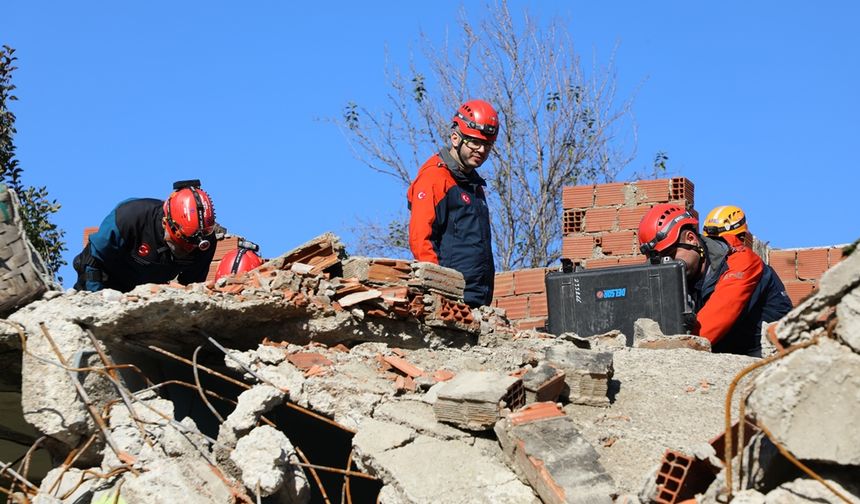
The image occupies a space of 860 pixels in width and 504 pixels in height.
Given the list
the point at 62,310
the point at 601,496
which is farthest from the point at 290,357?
the point at 601,496

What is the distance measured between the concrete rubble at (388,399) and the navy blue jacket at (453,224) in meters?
1.05

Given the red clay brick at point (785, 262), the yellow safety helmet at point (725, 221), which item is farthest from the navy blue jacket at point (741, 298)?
the red clay brick at point (785, 262)

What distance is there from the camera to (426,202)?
8.16m

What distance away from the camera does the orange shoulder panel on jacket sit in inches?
314

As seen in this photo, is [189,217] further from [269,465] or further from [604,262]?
[604,262]

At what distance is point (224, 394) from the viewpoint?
22.4 ft

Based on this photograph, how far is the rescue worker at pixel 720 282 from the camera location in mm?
7773

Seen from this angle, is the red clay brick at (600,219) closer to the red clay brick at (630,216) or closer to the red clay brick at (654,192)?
the red clay brick at (630,216)

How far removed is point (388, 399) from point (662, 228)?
10.6 feet

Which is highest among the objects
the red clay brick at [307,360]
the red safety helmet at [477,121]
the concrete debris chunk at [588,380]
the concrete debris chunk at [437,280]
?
the red safety helmet at [477,121]

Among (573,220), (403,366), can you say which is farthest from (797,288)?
(403,366)

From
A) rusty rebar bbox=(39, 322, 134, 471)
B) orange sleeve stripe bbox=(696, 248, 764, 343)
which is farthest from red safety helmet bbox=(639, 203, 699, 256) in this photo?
rusty rebar bbox=(39, 322, 134, 471)

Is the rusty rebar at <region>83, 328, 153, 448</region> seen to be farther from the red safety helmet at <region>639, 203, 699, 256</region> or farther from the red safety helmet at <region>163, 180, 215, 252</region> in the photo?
the red safety helmet at <region>639, 203, 699, 256</region>

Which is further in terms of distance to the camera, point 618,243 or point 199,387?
point 618,243
